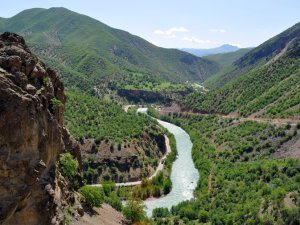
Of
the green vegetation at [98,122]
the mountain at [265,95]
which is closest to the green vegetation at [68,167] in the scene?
the green vegetation at [98,122]

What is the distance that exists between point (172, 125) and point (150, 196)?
80979 millimetres

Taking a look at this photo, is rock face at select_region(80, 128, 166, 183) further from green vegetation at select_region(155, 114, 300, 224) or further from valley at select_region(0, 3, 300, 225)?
green vegetation at select_region(155, 114, 300, 224)

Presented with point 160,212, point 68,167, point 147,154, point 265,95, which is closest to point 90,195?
point 68,167

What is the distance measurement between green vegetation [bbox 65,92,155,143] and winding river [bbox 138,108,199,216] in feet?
43.3

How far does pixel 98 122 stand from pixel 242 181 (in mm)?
47342

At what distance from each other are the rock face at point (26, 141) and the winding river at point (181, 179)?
40294mm

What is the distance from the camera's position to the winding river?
286ft

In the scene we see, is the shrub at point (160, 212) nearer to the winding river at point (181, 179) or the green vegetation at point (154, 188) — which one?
the winding river at point (181, 179)

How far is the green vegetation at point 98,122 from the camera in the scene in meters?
109

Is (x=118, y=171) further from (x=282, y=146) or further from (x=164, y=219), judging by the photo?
(x=282, y=146)

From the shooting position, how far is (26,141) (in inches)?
1467

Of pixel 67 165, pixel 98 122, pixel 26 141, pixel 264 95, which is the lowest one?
pixel 98 122

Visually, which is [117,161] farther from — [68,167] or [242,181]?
[68,167]

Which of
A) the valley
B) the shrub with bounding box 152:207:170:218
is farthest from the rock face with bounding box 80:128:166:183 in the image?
the shrub with bounding box 152:207:170:218
